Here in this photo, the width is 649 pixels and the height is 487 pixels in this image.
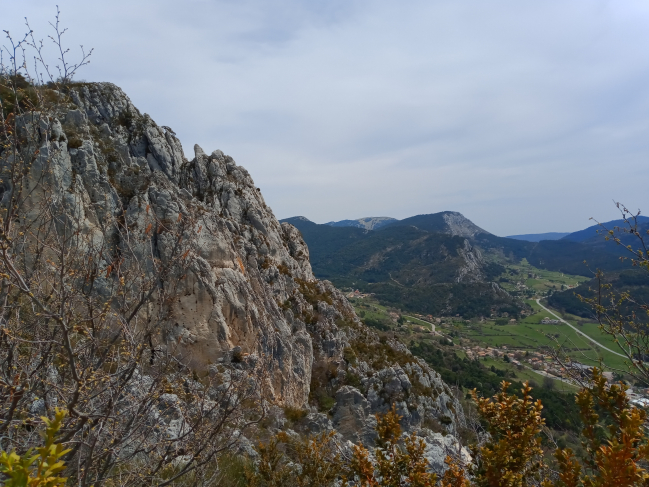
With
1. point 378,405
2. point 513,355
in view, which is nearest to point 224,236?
point 378,405

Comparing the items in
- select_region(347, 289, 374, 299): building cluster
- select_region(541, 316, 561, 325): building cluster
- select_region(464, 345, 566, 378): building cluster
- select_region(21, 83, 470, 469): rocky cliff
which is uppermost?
select_region(21, 83, 470, 469): rocky cliff

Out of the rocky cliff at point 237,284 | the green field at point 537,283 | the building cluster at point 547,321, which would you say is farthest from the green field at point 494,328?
the rocky cliff at point 237,284

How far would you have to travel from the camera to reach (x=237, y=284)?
2102 cm

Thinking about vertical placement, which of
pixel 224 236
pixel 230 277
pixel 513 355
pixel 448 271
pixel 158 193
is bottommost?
pixel 513 355

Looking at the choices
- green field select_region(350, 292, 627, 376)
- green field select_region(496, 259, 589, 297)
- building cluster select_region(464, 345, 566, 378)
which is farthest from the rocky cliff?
green field select_region(496, 259, 589, 297)

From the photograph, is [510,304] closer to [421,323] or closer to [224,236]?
[421,323]

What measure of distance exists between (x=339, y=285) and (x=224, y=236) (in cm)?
16281

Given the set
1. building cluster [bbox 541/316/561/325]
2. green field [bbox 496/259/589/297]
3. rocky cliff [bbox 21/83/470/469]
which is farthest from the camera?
green field [bbox 496/259/589/297]

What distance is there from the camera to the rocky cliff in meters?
18.6

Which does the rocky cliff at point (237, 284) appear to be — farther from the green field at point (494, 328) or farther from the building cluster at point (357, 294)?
the building cluster at point (357, 294)

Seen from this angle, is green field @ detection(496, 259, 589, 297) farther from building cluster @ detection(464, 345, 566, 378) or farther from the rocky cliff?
the rocky cliff

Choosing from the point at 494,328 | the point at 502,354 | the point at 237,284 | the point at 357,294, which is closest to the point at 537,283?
the point at 494,328

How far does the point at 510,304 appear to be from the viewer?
13800 cm

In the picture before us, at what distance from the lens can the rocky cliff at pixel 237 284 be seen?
18.6 m
